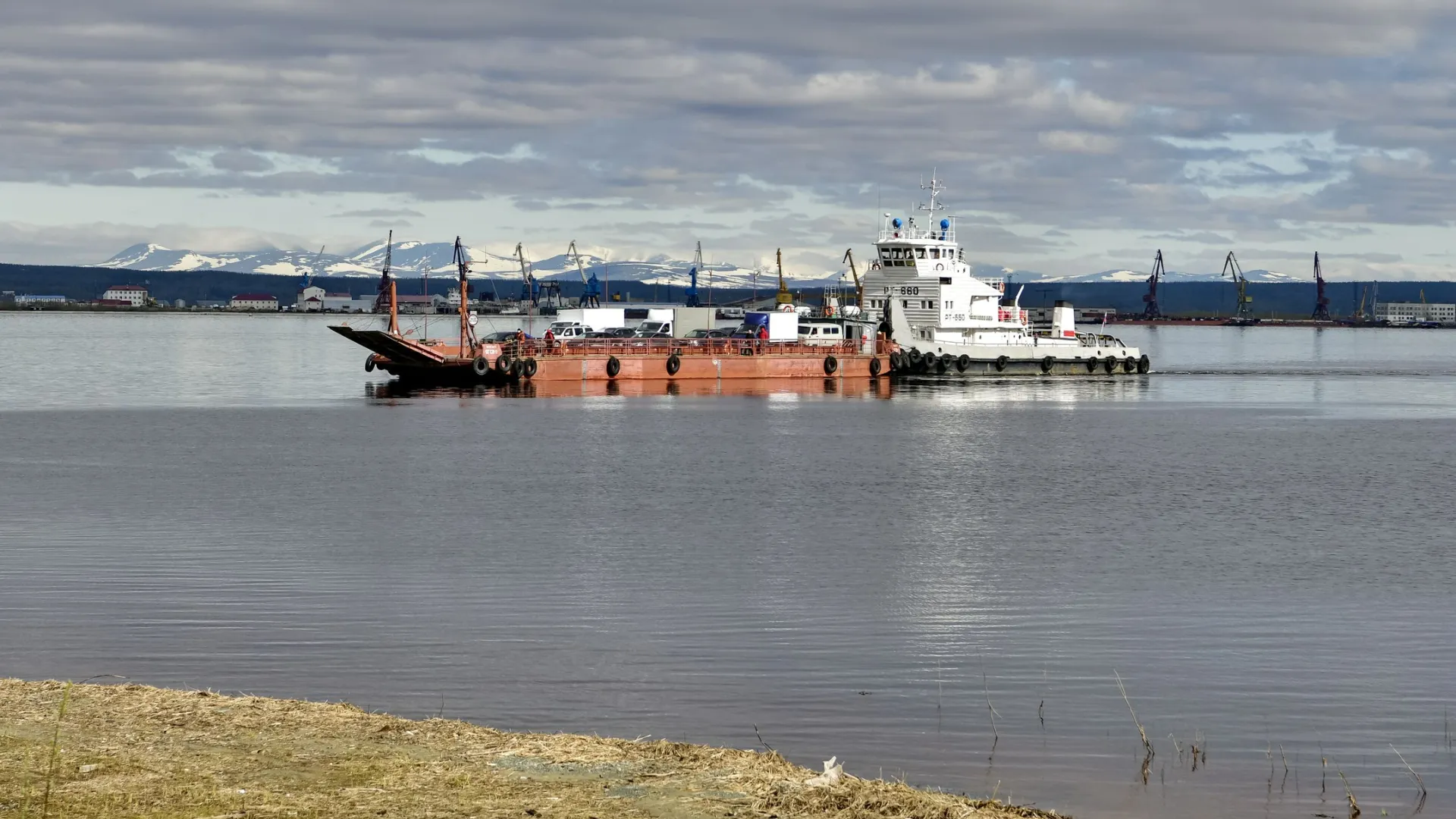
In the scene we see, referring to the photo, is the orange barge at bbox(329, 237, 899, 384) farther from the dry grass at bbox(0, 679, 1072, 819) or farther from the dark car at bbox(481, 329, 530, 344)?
the dry grass at bbox(0, 679, 1072, 819)

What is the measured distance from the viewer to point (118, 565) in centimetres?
2838

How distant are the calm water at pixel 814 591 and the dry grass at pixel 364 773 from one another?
7.50ft

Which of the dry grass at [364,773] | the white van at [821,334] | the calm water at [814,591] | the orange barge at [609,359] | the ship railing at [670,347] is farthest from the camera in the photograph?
the white van at [821,334]

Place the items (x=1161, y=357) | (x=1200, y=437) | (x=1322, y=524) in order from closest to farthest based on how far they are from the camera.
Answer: (x=1322, y=524) < (x=1200, y=437) < (x=1161, y=357)

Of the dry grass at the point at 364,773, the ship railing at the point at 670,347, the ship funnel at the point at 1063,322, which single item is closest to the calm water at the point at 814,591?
the dry grass at the point at 364,773

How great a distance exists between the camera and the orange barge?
93.6 meters

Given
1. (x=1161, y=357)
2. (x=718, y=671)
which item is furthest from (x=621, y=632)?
(x=1161, y=357)

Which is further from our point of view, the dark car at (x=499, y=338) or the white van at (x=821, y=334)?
the white van at (x=821, y=334)

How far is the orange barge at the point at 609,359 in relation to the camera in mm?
93562

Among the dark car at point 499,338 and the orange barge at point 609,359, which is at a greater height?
the dark car at point 499,338

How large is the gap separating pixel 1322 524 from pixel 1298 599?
40.9 ft

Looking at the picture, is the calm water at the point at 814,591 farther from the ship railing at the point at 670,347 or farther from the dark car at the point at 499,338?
the ship railing at the point at 670,347

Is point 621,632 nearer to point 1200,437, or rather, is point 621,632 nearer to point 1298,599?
point 1298,599

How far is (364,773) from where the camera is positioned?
1298 cm
